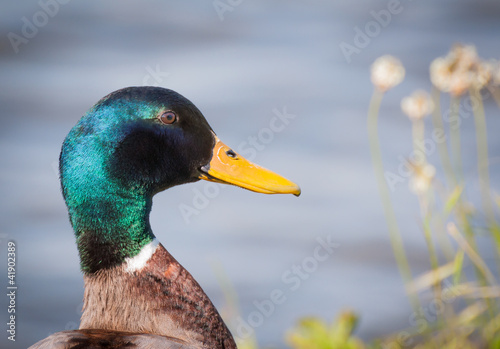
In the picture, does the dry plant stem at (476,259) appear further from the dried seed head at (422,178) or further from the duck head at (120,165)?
the duck head at (120,165)

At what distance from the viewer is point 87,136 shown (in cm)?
227

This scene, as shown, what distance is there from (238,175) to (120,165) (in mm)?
411

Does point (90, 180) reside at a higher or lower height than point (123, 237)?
higher

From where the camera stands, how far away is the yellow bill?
2502 mm

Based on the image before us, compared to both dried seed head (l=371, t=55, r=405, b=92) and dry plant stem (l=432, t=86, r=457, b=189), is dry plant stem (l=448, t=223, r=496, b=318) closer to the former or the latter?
dry plant stem (l=432, t=86, r=457, b=189)

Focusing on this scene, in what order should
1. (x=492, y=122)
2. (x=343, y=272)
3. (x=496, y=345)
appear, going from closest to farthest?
(x=496, y=345) → (x=343, y=272) → (x=492, y=122)

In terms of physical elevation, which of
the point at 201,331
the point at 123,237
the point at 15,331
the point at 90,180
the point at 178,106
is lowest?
the point at 15,331

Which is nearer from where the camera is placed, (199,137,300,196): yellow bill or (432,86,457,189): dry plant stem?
(199,137,300,196): yellow bill

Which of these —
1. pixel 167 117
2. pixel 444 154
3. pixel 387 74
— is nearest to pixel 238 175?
pixel 167 117

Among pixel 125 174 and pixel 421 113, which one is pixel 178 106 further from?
pixel 421 113

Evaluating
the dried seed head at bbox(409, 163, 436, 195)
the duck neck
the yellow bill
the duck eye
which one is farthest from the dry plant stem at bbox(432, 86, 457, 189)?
the duck neck

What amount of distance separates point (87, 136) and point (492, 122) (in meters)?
4.23

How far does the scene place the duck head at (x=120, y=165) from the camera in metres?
2.26

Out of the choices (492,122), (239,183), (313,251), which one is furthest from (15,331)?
(492,122)
